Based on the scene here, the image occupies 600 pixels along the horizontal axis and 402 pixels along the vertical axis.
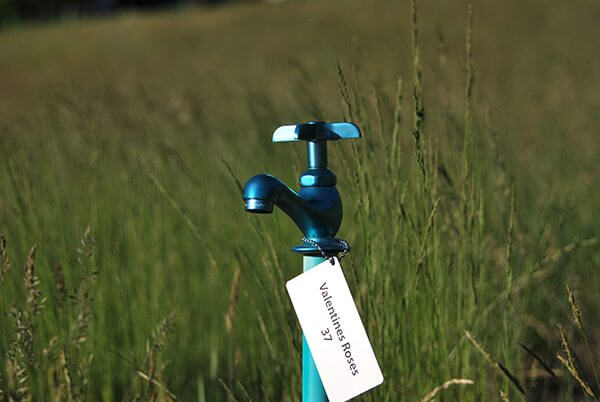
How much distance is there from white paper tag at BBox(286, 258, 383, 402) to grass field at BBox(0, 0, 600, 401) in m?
0.15

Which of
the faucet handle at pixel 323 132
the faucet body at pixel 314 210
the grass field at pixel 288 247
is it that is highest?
the faucet handle at pixel 323 132

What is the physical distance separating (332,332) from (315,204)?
6.5 inches

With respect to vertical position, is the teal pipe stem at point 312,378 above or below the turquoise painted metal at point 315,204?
below

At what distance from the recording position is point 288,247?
1943 mm

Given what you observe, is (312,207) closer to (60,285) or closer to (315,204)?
(315,204)

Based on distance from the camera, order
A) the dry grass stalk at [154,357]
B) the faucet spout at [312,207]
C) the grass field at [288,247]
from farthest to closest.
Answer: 1. the grass field at [288,247]
2. the dry grass stalk at [154,357]
3. the faucet spout at [312,207]

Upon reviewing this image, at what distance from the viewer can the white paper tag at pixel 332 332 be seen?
3.20 ft

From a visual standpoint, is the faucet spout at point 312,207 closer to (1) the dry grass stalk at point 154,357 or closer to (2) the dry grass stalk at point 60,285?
(1) the dry grass stalk at point 154,357

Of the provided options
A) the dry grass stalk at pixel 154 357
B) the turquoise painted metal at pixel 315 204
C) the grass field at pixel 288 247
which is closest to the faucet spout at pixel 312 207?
the turquoise painted metal at pixel 315 204

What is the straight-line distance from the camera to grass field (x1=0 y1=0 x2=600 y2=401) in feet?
4.19

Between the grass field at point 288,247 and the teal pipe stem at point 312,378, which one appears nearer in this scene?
the teal pipe stem at point 312,378

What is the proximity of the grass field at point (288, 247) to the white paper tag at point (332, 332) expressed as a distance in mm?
154

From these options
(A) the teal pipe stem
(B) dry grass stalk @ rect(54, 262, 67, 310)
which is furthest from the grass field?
(A) the teal pipe stem

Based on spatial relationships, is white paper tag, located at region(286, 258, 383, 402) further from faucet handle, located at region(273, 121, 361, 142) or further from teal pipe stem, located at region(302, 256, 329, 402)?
faucet handle, located at region(273, 121, 361, 142)
